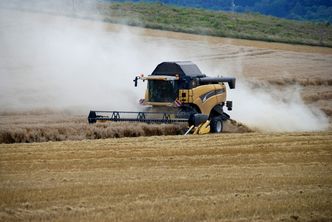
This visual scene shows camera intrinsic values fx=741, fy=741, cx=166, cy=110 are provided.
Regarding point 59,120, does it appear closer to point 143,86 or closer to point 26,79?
point 143,86

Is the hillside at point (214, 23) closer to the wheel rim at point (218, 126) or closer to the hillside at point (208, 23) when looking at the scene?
the hillside at point (208, 23)

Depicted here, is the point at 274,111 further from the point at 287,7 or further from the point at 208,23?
the point at 287,7

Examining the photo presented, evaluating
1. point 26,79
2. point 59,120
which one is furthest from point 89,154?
point 26,79

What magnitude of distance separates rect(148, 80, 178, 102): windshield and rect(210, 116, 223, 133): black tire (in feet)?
5.15

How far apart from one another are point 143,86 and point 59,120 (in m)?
7.27

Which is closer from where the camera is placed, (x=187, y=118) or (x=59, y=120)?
(x=187, y=118)

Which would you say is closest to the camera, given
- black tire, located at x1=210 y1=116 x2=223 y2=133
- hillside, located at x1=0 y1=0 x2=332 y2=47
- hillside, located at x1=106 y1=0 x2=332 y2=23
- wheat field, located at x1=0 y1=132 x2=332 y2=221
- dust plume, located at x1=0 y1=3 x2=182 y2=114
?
wheat field, located at x1=0 y1=132 x2=332 y2=221

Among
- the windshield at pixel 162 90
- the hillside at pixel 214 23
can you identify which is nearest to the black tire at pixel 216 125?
the windshield at pixel 162 90

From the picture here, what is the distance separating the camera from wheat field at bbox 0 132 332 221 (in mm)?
11867

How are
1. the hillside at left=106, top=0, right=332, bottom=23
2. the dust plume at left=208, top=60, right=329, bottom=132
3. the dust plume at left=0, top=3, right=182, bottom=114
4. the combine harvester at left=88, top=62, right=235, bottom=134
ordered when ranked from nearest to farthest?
the combine harvester at left=88, top=62, right=235, bottom=134
the dust plume at left=208, top=60, right=329, bottom=132
the dust plume at left=0, top=3, right=182, bottom=114
the hillside at left=106, top=0, right=332, bottom=23

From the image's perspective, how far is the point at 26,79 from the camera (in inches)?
1516

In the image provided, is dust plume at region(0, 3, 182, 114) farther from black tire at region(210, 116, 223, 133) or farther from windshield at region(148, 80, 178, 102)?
black tire at region(210, 116, 223, 133)

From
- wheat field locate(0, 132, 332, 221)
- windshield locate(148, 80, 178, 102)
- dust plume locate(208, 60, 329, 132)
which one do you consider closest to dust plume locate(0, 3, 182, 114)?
windshield locate(148, 80, 178, 102)

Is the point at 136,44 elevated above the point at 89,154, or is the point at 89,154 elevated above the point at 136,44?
the point at 136,44
